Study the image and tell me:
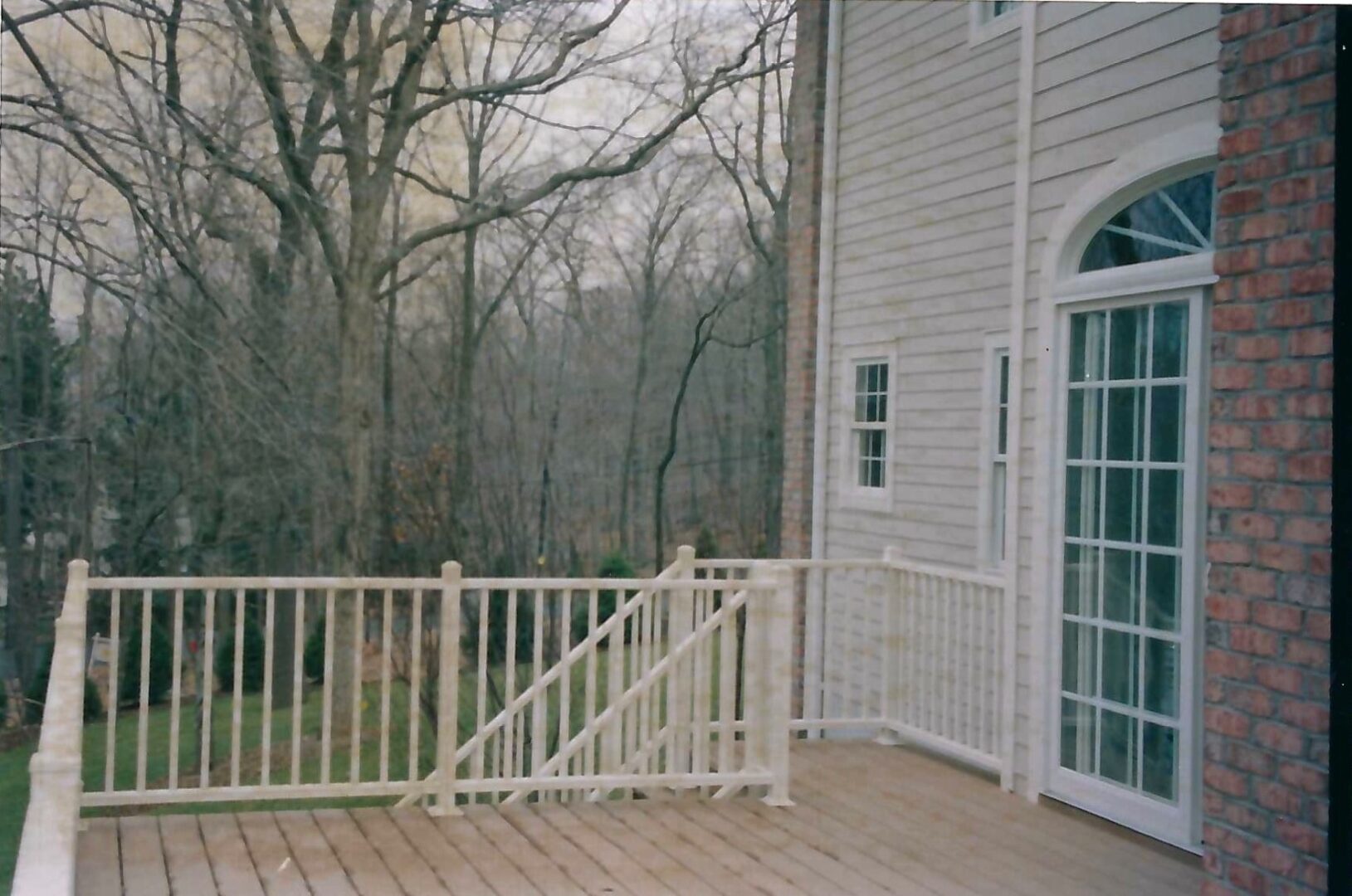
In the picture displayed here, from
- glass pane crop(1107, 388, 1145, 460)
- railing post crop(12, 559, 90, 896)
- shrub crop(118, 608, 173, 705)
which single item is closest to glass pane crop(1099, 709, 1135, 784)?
glass pane crop(1107, 388, 1145, 460)

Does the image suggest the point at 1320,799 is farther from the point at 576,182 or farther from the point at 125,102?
the point at 576,182

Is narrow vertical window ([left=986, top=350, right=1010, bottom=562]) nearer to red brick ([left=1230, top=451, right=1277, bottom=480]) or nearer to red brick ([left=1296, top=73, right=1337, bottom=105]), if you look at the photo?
red brick ([left=1230, top=451, right=1277, bottom=480])

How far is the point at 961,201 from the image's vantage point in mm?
5969

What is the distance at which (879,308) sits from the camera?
6.80 m

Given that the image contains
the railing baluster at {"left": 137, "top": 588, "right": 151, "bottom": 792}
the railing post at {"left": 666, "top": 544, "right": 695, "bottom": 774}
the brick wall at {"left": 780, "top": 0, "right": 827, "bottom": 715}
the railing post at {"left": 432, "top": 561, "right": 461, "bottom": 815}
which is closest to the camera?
the railing baluster at {"left": 137, "top": 588, "right": 151, "bottom": 792}

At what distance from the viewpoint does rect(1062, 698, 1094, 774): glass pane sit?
4453mm

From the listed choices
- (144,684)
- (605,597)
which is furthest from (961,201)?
(605,597)

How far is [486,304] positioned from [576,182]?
1203mm

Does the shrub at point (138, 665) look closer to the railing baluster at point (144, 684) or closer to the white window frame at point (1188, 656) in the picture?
the railing baluster at point (144, 684)

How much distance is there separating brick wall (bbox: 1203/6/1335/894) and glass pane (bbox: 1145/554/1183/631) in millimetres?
1475

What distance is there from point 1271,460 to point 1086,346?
214cm

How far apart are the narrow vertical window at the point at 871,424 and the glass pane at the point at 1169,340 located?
2.60 metres

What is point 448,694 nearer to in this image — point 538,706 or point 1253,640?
point 538,706

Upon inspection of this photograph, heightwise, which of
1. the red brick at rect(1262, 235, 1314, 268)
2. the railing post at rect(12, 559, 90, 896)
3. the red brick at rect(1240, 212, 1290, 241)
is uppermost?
the red brick at rect(1240, 212, 1290, 241)
